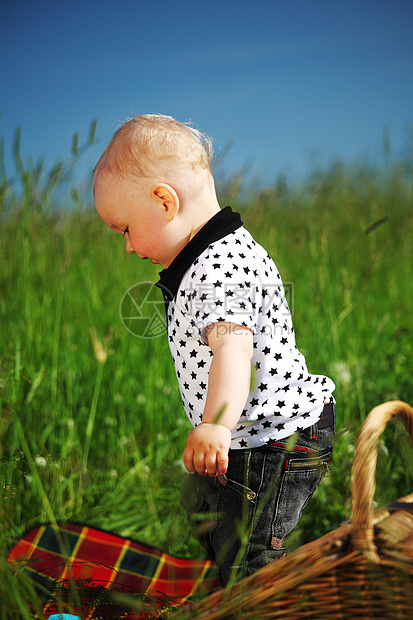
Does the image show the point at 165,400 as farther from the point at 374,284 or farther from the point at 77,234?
the point at 374,284

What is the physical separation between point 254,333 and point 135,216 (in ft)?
1.19

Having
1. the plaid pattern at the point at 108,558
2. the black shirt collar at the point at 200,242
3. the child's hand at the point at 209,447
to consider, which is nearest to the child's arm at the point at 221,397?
the child's hand at the point at 209,447

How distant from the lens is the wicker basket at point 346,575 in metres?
0.88

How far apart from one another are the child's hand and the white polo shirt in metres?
0.18

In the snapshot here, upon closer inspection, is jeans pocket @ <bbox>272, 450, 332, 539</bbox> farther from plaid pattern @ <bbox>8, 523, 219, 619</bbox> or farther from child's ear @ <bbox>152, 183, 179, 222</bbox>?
child's ear @ <bbox>152, 183, 179, 222</bbox>

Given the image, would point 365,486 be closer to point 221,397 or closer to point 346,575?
point 346,575

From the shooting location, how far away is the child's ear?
1.22 m

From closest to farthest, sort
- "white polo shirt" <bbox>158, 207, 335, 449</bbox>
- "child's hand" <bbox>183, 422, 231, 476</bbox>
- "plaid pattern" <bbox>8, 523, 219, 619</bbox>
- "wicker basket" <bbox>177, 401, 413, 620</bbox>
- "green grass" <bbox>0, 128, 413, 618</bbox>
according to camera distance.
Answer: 1. "wicker basket" <bbox>177, 401, 413, 620</bbox>
2. "child's hand" <bbox>183, 422, 231, 476</bbox>
3. "white polo shirt" <bbox>158, 207, 335, 449</bbox>
4. "plaid pattern" <bbox>8, 523, 219, 619</bbox>
5. "green grass" <bbox>0, 128, 413, 618</bbox>

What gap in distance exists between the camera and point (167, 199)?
1.24 meters

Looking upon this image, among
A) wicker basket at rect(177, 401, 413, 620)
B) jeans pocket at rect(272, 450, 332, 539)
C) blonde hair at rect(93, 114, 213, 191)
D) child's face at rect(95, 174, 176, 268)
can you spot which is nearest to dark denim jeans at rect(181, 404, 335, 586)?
jeans pocket at rect(272, 450, 332, 539)

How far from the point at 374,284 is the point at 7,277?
2289 millimetres

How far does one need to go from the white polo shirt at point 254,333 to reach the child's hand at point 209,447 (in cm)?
18

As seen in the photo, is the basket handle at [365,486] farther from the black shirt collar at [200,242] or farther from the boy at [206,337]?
the black shirt collar at [200,242]

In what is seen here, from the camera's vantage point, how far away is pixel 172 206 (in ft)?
4.08
